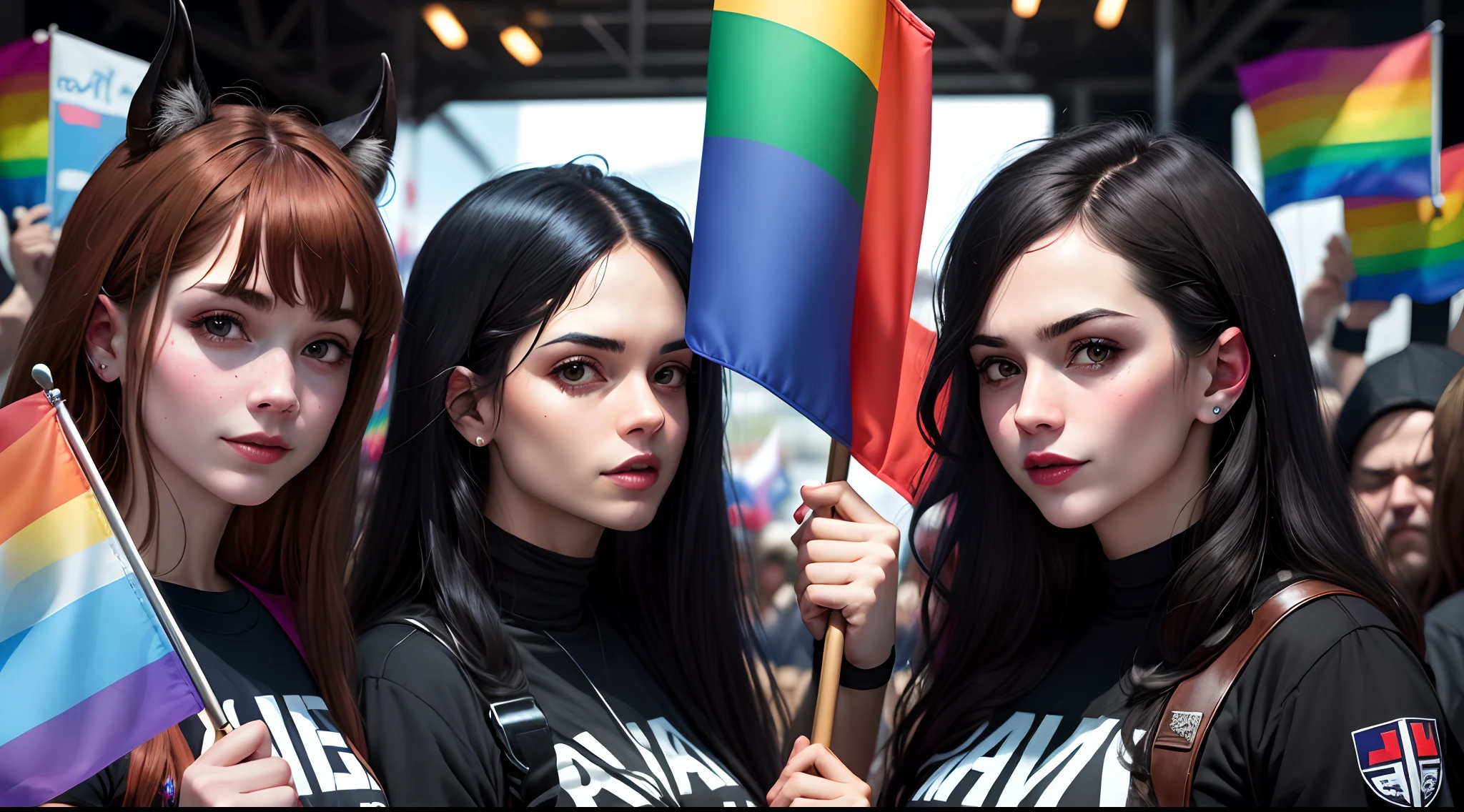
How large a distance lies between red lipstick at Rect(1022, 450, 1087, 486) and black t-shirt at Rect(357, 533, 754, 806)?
79cm

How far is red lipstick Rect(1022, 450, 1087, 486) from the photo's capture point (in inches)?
74.2

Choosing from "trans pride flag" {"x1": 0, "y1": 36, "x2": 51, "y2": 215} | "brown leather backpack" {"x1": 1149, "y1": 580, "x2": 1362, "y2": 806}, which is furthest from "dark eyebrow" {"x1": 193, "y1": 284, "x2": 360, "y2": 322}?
"trans pride flag" {"x1": 0, "y1": 36, "x2": 51, "y2": 215}

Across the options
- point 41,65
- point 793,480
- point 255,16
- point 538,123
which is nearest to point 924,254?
point 793,480

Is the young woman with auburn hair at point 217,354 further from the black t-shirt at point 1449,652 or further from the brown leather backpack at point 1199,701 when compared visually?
the black t-shirt at point 1449,652

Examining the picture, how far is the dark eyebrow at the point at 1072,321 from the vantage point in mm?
1824

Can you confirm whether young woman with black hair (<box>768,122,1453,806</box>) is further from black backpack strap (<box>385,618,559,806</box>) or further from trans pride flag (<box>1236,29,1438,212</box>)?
trans pride flag (<box>1236,29,1438,212</box>)

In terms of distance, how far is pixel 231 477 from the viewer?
177 centimetres

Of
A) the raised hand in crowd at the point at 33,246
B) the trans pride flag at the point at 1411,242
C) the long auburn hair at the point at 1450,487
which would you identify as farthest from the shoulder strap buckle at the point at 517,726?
the trans pride flag at the point at 1411,242

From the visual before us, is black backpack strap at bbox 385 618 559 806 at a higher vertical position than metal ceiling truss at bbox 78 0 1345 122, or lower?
lower

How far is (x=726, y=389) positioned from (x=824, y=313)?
0.40 meters

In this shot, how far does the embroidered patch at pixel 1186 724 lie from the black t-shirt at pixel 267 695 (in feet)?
3.94

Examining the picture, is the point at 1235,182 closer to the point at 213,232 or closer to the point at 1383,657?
the point at 1383,657

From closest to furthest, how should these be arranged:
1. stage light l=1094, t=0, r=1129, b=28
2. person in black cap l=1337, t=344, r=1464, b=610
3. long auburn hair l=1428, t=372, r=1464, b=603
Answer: long auburn hair l=1428, t=372, r=1464, b=603 < person in black cap l=1337, t=344, r=1464, b=610 < stage light l=1094, t=0, r=1129, b=28

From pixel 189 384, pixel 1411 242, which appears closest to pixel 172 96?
pixel 189 384
